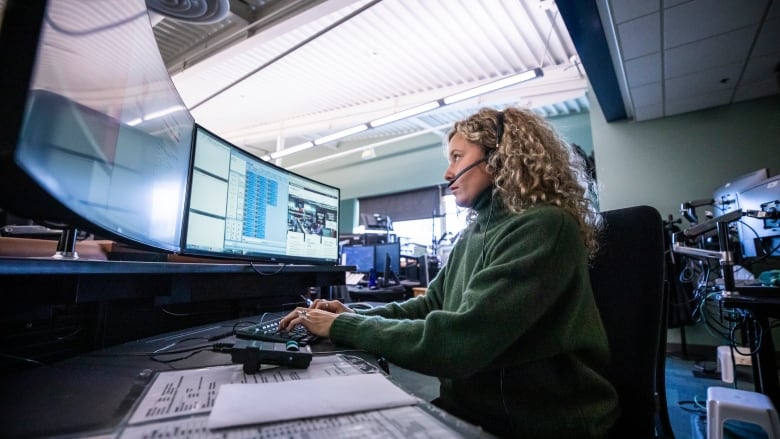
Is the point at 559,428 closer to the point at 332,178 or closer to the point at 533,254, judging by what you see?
the point at 533,254

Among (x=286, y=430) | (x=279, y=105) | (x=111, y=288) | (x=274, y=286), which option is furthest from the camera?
(x=279, y=105)

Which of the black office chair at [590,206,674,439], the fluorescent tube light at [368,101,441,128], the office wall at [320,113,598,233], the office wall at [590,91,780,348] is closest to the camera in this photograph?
the black office chair at [590,206,674,439]

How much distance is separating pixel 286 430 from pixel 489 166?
0.84 meters

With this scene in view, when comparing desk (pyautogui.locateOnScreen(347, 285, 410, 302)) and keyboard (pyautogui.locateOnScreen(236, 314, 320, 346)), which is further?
desk (pyautogui.locateOnScreen(347, 285, 410, 302))

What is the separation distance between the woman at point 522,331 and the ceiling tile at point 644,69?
2669mm

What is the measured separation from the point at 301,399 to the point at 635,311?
2.37 ft

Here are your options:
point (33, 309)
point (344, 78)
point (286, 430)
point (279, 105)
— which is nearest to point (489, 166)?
point (286, 430)

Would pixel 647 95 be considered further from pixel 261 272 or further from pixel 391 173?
pixel 391 173

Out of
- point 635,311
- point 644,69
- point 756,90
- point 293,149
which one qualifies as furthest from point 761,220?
point 293,149

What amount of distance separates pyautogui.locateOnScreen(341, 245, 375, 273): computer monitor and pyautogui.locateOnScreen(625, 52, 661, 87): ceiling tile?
9.05ft

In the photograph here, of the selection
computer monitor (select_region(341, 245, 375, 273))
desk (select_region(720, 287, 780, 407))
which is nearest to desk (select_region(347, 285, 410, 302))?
computer monitor (select_region(341, 245, 375, 273))

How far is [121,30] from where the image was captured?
A: 1.91 ft

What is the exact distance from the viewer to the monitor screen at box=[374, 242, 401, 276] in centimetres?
339

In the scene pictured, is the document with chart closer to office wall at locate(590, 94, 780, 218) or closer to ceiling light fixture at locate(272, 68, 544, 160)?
ceiling light fixture at locate(272, 68, 544, 160)
